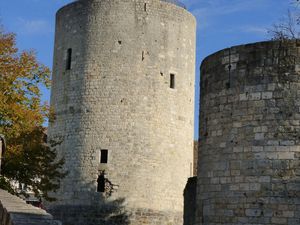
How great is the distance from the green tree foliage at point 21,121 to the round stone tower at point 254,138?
317 inches

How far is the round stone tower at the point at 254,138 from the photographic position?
33.8 feet

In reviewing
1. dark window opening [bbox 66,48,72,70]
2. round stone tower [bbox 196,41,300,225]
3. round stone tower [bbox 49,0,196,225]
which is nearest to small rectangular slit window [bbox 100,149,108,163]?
round stone tower [bbox 49,0,196,225]

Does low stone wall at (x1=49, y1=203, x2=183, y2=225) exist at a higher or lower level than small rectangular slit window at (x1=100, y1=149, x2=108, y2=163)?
lower

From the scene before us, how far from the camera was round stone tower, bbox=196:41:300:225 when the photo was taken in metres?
10.3

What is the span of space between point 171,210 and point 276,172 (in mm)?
13071

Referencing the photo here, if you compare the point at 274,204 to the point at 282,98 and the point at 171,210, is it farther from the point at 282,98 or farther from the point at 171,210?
the point at 171,210

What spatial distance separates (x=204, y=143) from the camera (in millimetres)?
11633

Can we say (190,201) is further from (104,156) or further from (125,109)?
(125,109)

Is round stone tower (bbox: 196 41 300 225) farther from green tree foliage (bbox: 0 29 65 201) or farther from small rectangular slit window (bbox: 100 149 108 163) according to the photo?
small rectangular slit window (bbox: 100 149 108 163)

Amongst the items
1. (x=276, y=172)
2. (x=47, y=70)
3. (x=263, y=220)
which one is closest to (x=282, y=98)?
(x=276, y=172)

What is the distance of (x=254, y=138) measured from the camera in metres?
10.6

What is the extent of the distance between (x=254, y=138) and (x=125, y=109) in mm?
12383

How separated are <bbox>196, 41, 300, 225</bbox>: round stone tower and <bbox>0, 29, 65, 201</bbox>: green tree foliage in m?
8.05

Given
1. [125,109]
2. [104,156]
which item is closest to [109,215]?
[104,156]
